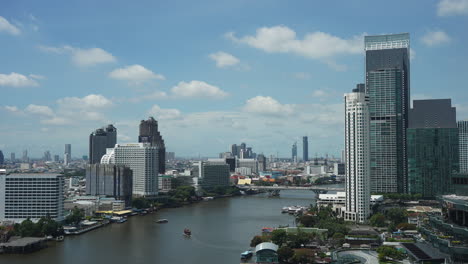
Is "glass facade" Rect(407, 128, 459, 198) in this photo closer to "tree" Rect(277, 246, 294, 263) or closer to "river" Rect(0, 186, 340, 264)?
"river" Rect(0, 186, 340, 264)

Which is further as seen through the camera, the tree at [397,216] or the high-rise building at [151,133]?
the high-rise building at [151,133]

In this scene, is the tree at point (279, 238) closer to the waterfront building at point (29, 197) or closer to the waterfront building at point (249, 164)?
the waterfront building at point (29, 197)

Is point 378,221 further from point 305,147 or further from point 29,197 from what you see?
point 305,147

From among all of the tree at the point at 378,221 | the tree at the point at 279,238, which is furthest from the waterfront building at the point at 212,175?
the tree at the point at 279,238

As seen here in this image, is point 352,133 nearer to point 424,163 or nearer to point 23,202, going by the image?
point 424,163

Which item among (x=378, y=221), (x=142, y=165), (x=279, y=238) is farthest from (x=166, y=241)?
(x=142, y=165)

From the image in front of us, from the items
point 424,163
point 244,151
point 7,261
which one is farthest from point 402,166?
point 244,151

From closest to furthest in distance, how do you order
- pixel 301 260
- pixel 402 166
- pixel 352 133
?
pixel 301 260 < pixel 352 133 < pixel 402 166
